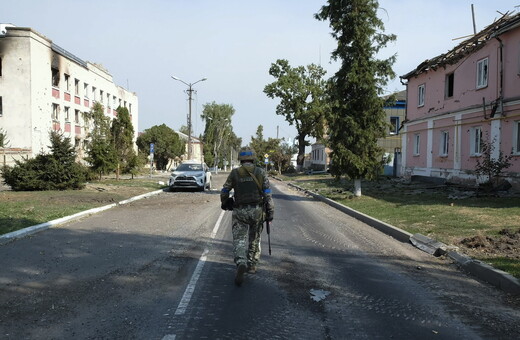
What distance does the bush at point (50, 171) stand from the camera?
715 inches

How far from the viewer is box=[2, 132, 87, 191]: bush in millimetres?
18172

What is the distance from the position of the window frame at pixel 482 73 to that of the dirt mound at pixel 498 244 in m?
12.0

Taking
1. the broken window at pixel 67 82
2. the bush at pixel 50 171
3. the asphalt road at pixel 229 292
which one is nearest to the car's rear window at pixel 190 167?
the bush at pixel 50 171

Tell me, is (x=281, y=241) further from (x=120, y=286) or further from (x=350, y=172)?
(x=350, y=172)

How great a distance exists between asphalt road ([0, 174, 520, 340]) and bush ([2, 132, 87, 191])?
34.7ft

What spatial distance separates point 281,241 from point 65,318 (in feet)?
17.2

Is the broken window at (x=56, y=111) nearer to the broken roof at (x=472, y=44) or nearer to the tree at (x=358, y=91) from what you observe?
the tree at (x=358, y=91)

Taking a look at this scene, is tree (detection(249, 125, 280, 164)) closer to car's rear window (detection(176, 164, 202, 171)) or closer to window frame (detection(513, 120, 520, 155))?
car's rear window (detection(176, 164, 202, 171))

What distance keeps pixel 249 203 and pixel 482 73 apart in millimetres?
17005

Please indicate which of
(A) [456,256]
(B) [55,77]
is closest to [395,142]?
(B) [55,77]

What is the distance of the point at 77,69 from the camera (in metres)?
38.1

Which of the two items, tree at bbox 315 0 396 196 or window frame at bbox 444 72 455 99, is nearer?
tree at bbox 315 0 396 196

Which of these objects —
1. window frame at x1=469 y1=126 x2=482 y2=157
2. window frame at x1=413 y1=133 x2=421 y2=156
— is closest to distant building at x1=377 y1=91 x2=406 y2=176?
window frame at x1=413 y1=133 x2=421 y2=156

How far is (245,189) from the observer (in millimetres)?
6141
